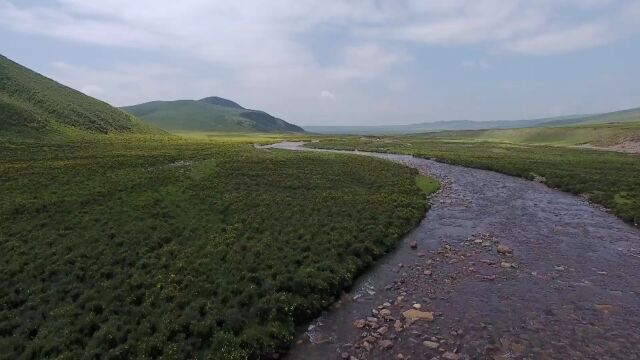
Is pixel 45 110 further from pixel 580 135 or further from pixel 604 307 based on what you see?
pixel 580 135

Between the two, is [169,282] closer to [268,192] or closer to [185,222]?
[185,222]

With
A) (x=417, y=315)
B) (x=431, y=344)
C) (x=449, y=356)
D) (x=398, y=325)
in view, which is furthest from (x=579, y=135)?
(x=449, y=356)

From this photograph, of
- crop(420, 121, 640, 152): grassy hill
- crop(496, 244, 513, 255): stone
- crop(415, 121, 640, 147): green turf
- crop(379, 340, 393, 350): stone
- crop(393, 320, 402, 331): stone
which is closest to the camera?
crop(379, 340, 393, 350): stone

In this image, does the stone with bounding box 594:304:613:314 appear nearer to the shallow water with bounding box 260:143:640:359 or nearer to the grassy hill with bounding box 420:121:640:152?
the shallow water with bounding box 260:143:640:359

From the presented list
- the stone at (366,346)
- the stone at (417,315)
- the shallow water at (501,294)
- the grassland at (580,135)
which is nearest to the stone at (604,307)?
the shallow water at (501,294)

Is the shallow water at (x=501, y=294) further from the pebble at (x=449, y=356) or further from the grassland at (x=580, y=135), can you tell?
the grassland at (x=580, y=135)

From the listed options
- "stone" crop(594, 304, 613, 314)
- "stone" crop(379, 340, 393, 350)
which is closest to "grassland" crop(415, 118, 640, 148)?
"stone" crop(594, 304, 613, 314)
